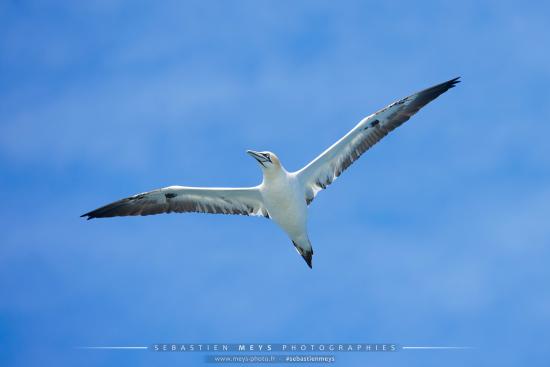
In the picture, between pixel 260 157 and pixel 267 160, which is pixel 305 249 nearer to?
pixel 267 160

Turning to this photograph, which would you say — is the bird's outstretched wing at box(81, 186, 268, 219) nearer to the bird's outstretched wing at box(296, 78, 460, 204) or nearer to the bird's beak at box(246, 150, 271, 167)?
the bird's beak at box(246, 150, 271, 167)

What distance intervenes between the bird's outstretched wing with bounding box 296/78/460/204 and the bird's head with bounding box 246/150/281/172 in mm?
776

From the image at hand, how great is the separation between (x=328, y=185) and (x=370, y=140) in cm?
164


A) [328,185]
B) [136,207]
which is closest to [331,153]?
[328,185]

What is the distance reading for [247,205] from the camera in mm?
23141

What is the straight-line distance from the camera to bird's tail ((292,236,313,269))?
2230 centimetres

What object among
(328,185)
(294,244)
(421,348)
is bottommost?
(421,348)

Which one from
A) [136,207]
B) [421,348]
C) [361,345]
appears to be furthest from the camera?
[136,207]

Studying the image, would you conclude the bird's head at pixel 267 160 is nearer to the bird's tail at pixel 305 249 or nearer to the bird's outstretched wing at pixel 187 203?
the bird's outstretched wing at pixel 187 203

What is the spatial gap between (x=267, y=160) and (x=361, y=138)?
8.38 ft

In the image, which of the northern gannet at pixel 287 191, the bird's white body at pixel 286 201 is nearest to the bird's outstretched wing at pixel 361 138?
the northern gannet at pixel 287 191

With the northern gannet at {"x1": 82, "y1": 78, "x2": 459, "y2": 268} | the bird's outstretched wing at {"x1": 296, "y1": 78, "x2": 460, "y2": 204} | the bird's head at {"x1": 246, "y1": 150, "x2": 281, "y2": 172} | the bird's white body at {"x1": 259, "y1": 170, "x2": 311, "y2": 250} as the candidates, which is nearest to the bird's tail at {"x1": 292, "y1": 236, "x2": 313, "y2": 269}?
the northern gannet at {"x1": 82, "y1": 78, "x2": 459, "y2": 268}

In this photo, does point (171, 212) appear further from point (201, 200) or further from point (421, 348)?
point (421, 348)

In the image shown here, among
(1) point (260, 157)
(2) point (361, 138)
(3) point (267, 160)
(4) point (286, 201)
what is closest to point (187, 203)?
(1) point (260, 157)
